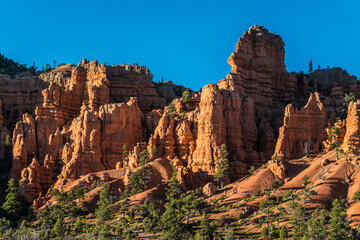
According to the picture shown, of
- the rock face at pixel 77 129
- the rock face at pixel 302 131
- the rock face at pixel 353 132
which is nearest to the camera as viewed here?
the rock face at pixel 353 132

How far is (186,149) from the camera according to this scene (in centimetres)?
14762

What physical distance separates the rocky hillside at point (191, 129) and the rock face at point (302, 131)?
0.70ft

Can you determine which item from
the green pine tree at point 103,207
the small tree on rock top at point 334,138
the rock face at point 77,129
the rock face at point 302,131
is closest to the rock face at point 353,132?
the small tree on rock top at point 334,138

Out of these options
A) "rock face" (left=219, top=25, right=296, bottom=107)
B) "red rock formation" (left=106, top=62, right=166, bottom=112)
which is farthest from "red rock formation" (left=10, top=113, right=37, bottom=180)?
"rock face" (left=219, top=25, right=296, bottom=107)

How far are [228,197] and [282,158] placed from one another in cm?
1731

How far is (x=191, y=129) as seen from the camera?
149625 mm

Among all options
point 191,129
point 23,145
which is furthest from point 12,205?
point 191,129

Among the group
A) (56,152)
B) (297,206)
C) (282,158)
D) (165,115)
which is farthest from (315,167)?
(56,152)

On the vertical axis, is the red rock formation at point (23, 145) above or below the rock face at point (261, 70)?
below

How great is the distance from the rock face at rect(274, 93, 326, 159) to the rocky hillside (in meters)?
0.21

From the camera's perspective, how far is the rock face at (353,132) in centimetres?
13188

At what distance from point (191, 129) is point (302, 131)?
72.2 feet

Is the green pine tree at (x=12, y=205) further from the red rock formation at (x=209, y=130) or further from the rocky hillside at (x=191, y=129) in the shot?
the red rock formation at (x=209, y=130)

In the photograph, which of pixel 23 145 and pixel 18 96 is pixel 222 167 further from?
pixel 18 96
